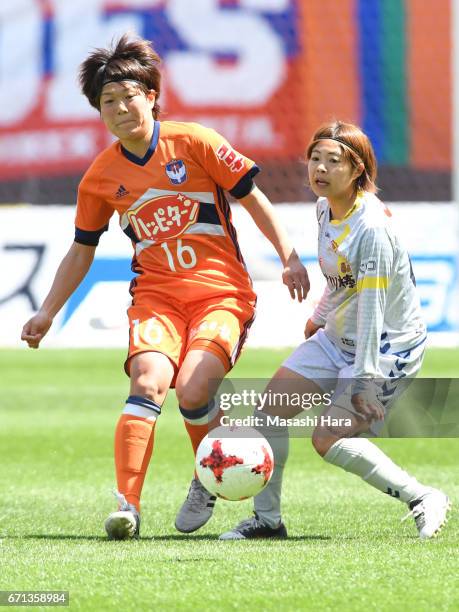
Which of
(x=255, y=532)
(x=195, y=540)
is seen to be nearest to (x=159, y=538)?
(x=195, y=540)

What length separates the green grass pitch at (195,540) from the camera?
3906 millimetres

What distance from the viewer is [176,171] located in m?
5.62

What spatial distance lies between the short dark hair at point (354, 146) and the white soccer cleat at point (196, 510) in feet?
4.54

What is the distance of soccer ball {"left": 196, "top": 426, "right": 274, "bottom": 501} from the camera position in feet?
16.0

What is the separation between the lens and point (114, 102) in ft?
18.0

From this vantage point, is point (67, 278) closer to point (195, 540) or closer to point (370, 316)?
point (195, 540)

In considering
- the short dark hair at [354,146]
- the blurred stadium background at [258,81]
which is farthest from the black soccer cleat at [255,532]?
the blurred stadium background at [258,81]

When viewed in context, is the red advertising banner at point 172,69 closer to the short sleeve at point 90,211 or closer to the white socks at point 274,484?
the short sleeve at point 90,211

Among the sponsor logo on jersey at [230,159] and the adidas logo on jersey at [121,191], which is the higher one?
the sponsor logo on jersey at [230,159]

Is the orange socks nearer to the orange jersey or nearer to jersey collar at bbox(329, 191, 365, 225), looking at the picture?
the orange jersey

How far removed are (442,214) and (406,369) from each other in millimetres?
9191

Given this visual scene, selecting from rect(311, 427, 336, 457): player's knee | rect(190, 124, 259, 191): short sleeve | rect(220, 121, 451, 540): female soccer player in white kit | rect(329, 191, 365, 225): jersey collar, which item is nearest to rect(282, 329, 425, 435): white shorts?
rect(220, 121, 451, 540): female soccer player in white kit

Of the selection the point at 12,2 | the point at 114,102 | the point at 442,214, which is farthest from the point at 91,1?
the point at 114,102

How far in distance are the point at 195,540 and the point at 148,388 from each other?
2.07 feet
